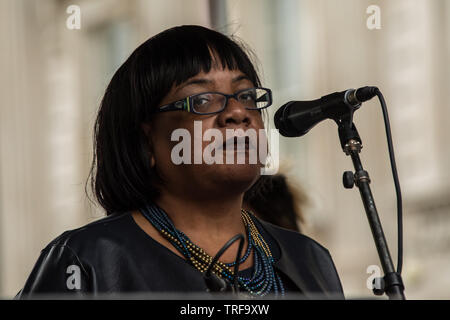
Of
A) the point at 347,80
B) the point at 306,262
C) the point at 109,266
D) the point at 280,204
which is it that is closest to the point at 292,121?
the point at 306,262

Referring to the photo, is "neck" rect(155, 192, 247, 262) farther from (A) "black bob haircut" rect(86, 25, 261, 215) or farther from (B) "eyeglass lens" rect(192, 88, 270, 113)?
(B) "eyeglass lens" rect(192, 88, 270, 113)

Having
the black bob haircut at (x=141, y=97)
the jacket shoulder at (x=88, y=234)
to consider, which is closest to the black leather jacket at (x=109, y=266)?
the jacket shoulder at (x=88, y=234)

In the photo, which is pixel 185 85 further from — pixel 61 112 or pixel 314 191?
pixel 61 112

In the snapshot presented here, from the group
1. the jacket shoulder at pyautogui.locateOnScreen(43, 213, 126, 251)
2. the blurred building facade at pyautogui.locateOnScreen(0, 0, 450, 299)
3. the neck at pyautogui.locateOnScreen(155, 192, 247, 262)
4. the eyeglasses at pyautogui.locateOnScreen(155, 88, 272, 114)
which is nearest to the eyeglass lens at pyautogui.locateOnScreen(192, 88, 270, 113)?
the eyeglasses at pyautogui.locateOnScreen(155, 88, 272, 114)

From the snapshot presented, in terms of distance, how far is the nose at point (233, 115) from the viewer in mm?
2102

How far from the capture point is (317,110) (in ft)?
6.84

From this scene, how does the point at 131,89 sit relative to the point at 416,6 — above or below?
below

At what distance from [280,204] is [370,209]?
1581 mm

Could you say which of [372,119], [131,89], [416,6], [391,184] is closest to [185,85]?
[131,89]

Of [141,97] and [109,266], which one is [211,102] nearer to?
[141,97]

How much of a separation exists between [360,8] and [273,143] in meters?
2.65

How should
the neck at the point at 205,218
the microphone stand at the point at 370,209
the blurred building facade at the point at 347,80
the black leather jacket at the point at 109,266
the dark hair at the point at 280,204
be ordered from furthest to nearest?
the blurred building facade at the point at 347,80, the dark hair at the point at 280,204, the neck at the point at 205,218, the black leather jacket at the point at 109,266, the microphone stand at the point at 370,209

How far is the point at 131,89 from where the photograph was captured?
2.21m

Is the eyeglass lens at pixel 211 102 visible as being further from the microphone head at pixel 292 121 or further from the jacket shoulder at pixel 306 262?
the jacket shoulder at pixel 306 262
